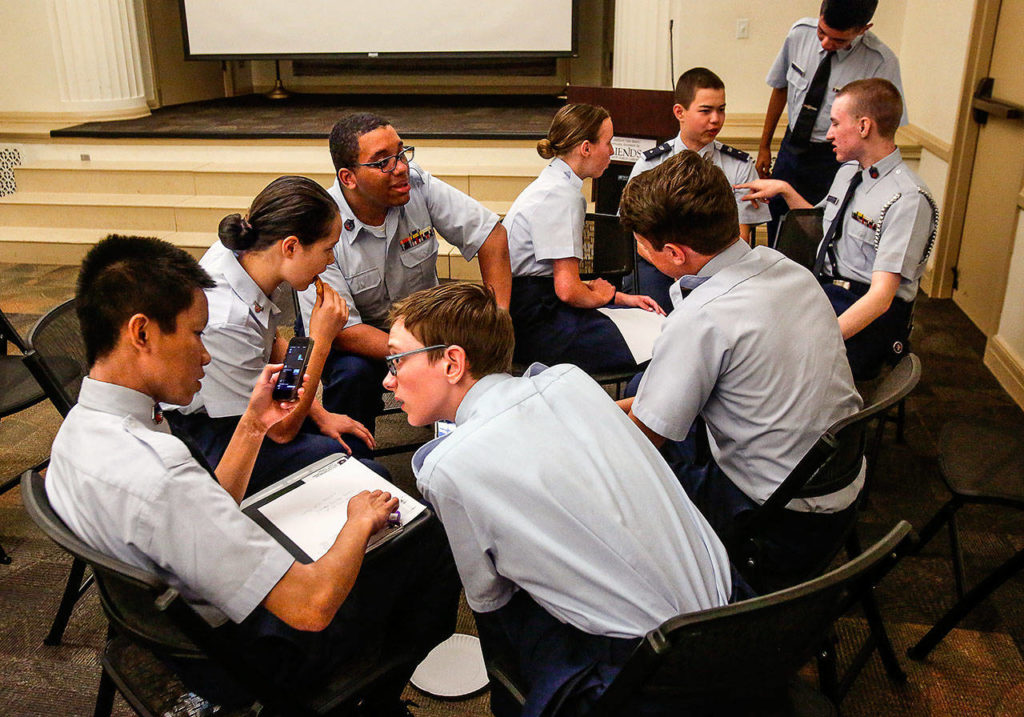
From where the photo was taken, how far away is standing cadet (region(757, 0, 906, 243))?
3.40m

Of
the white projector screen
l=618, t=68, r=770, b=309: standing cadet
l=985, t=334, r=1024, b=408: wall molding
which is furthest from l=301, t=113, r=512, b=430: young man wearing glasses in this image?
the white projector screen

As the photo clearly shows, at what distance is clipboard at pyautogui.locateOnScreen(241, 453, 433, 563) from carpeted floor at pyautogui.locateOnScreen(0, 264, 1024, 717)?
25.3 inches

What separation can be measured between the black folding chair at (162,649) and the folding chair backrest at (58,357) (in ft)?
2.10

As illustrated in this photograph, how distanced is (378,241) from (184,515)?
1.48 metres

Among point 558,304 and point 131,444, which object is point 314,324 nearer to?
point 558,304

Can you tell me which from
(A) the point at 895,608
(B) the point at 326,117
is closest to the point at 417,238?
(A) the point at 895,608

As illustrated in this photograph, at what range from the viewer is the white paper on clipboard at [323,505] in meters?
1.44

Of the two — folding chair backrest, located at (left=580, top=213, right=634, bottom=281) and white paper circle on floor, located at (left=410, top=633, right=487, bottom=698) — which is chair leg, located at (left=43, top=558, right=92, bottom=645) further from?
→ folding chair backrest, located at (left=580, top=213, right=634, bottom=281)

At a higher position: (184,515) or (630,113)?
(630,113)

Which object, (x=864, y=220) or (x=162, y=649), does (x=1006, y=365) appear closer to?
(x=864, y=220)

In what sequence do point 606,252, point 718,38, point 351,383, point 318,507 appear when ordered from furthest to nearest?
point 718,38, point 606,252, point 351,383, point 318,507

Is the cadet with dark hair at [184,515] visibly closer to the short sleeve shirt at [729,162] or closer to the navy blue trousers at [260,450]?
the navy blue trousers at [260,450]

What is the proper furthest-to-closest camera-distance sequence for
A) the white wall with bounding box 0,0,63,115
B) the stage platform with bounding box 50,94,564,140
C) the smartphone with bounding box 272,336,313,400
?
the white wall with bounding box 0,0,63,115, the stage platform with bounding box 50,94,564,140, the smartphone with bounding box 272,336,313,400

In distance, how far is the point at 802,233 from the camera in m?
2.89
